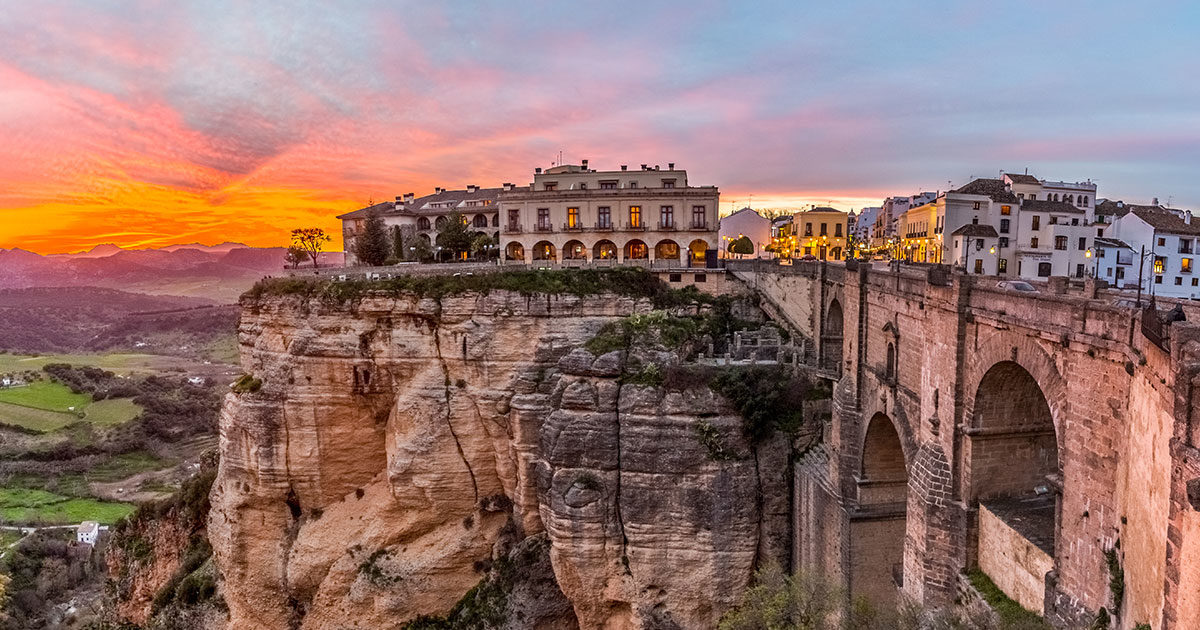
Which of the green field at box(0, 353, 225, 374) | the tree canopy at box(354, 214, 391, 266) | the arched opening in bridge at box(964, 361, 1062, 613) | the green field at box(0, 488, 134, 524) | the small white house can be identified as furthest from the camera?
the green field at box(0, 353, 225, 374)

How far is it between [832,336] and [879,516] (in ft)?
31.0

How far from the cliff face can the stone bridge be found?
4495 millimetres

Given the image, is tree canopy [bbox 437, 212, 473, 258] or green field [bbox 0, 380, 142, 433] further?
green field [bbox 0, 380, 142, 433]

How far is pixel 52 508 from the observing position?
66.4 m

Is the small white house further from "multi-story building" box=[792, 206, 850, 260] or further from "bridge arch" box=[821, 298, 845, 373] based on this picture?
"multi-story building" box=[792, 206, 850, 260]

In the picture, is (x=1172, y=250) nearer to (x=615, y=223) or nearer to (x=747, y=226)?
(x=615, y=223)

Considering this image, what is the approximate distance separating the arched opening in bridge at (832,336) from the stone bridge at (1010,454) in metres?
1.11

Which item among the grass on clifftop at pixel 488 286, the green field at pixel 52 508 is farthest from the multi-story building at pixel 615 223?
the green field at pixel 52 508

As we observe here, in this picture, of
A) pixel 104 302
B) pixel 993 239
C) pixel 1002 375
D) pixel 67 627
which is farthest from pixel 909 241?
pixel 104 302

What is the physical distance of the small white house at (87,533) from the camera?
58.5 metres

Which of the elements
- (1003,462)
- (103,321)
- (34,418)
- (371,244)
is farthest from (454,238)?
(103,321)

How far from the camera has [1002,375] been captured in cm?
1605


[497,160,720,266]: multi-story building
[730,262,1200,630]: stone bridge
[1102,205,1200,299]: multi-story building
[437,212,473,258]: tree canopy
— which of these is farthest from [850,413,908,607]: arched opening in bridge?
[437,212,473,258]: tree canopy

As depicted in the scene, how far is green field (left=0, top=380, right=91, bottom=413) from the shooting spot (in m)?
90.6
